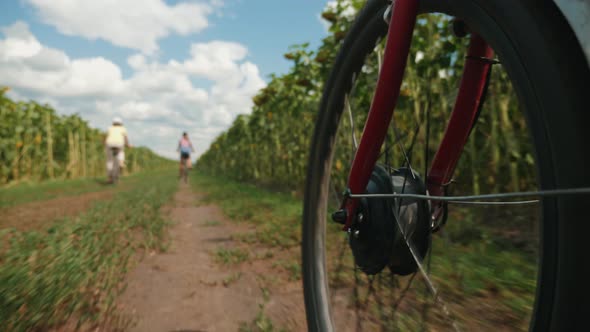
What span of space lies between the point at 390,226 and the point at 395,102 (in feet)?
1.11

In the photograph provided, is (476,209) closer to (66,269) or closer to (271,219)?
(271,219)

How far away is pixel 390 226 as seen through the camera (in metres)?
1.02

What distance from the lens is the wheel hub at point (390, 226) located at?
0.99 metres

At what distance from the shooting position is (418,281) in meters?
1.99

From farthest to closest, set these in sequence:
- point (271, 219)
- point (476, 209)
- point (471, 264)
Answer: point (271, 219) → point (476, 209) → point (471, 264)

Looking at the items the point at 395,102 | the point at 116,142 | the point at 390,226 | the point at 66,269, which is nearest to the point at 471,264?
the point at 390,226

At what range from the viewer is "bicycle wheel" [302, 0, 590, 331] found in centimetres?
48

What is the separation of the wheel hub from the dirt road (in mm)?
680

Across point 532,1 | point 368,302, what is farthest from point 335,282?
point 532,1

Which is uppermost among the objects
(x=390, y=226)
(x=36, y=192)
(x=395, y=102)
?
(x=395, y=102)

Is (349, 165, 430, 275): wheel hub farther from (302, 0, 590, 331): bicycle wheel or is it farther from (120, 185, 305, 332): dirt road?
(120, 185, 305, 332): dirt road

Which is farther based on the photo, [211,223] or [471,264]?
[211,223]

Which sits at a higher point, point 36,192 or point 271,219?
point 36,192

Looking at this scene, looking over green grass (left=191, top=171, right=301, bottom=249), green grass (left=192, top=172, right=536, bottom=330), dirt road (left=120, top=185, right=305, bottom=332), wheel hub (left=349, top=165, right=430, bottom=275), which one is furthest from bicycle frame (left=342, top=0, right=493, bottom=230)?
green grass (left=191, top=171, right=301, bottom=249)
